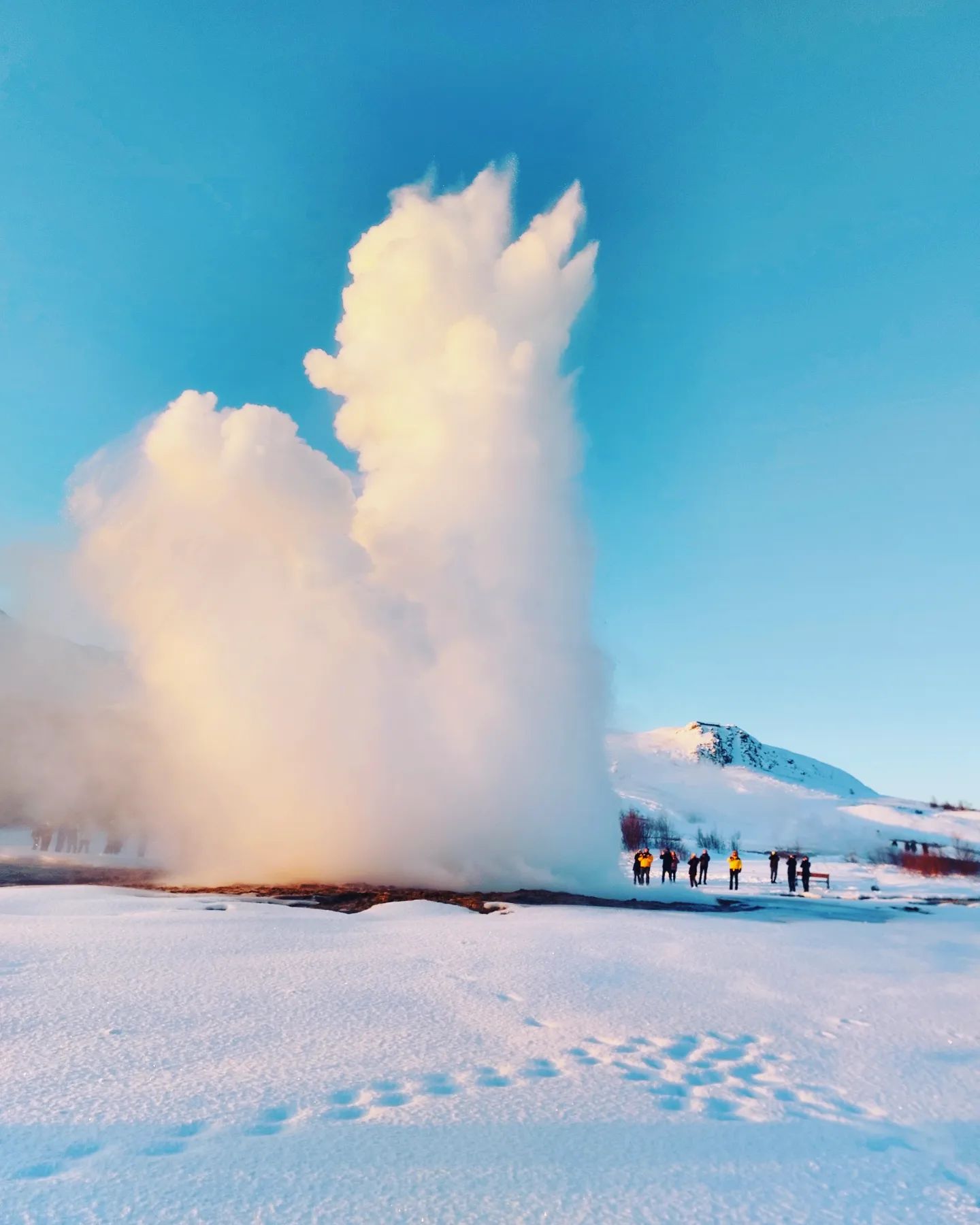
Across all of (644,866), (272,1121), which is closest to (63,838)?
(644,866)

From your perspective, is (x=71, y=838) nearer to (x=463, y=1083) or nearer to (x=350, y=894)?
(x=350, y=894)

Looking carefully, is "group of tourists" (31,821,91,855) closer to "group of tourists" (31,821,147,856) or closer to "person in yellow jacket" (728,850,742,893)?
"group of tourists" (31,821,147,856)

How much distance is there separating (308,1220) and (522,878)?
1846cm

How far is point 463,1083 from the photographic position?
4645mm

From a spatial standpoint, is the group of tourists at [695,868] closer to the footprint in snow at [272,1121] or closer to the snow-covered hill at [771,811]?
the footprint in snow at [272,1121]

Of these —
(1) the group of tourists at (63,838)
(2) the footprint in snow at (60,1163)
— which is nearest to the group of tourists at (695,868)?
(2) the footprint in snow at (60,1163)

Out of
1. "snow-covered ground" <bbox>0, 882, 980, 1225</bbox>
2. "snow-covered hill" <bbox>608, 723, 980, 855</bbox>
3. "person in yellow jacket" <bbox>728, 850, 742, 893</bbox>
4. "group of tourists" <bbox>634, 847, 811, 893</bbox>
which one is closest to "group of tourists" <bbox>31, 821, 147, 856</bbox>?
"group of tourists" <bbox>634, 847, 811, 893</bbox>

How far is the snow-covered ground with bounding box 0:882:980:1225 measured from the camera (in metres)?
3.28

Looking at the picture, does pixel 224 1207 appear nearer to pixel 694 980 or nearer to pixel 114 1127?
pixel 114 1127

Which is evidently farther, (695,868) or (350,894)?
(695,868)

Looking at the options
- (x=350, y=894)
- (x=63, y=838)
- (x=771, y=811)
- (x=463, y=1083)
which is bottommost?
(x=463, y=1083)

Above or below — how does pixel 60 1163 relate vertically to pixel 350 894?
below

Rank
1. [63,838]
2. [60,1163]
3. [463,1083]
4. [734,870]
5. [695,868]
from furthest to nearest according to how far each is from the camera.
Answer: [63,838]
[695,868]
[734,870]
[463,1083]
[60,1163]

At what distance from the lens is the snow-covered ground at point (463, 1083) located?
3.28m
